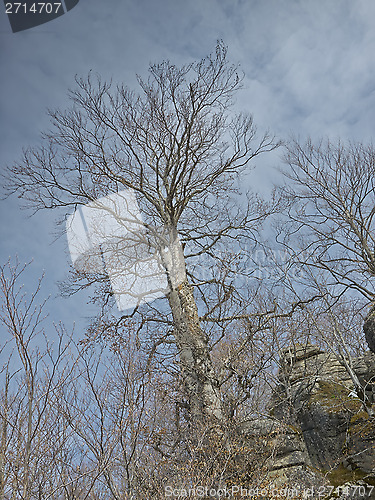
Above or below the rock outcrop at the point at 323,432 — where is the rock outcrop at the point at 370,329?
above

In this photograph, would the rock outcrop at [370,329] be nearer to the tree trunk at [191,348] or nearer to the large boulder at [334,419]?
the large boulder at [334,419]

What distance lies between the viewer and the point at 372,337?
8383 mm

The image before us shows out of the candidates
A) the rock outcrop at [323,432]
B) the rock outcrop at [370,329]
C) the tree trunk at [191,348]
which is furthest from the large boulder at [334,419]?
the tree trunk at [191,348]

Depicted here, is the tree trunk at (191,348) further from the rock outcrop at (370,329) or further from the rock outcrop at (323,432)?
the rock outcrop at (370,329)

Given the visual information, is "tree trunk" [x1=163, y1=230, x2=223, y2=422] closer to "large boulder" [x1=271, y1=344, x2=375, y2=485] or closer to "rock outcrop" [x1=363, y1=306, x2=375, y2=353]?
"large boulder" [x1=271, y1=344, x2=375, y2=485]

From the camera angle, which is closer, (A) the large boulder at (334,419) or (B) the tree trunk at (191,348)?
(B) the tree trunk at (191,348)

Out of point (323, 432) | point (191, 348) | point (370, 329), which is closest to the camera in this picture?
point (191, 348)

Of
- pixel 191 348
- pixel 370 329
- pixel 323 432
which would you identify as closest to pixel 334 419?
pixel 323 432

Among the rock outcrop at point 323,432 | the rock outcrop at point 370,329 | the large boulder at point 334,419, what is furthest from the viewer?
the rock outcrop at point 370,329

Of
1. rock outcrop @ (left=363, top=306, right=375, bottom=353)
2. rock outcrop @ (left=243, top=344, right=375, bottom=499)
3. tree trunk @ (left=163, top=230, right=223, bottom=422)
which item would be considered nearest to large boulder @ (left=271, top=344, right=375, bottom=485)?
rock outcrop @ (left=243, top=344, right=375, bottom=499)

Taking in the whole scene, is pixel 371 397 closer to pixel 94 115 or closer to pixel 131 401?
pixel 131 401

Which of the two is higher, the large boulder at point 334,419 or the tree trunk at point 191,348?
the tree trunk at point 191,348

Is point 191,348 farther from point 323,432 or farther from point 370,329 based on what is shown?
point 370,329

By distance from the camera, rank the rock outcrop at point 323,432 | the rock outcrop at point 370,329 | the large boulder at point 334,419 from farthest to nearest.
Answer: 1. the rock outcrop at point 370,329
2. the large boulder at point 334,419
3. the rock outcrop at point 323,432
